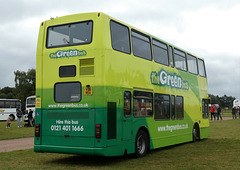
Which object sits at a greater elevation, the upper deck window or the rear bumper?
the upper deck window

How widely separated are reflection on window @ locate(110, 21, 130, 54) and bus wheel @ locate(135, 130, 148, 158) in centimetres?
290

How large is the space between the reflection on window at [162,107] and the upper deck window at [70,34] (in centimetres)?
407

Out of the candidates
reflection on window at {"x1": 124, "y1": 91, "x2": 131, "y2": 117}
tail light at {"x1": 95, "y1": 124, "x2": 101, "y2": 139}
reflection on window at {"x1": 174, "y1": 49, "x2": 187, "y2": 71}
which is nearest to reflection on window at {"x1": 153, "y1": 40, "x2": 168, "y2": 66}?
reflection on window at {"x1": 174, "y1": 49, "x2": 187, "y2": 71}

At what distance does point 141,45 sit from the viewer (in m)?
12.0

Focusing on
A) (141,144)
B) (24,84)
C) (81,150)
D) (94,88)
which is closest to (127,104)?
(94,88)

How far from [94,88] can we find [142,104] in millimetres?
2580

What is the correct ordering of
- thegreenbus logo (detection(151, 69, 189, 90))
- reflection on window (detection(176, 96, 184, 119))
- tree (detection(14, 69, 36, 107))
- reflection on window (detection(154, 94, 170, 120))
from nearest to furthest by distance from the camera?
thegreenbus logo (detection(151, 69, 189, 90)), reflection on window (detection(154, 94, 170, 120)), reflection on window (detection(176, 96, 184, 119)), tree (detection(14, 69, 36, 107))

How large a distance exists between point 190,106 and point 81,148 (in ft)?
26.6

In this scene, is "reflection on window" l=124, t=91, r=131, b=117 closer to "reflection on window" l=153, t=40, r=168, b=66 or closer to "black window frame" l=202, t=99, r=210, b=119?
"reflection on window" l=153, t=40, r=168, b=66

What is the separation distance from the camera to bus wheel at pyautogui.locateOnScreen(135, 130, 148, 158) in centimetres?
1123

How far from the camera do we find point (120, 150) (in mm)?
10117

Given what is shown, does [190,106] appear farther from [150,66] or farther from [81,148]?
[81,148]

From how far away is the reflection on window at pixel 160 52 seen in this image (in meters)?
13.0

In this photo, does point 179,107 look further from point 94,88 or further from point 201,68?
point 94,88
